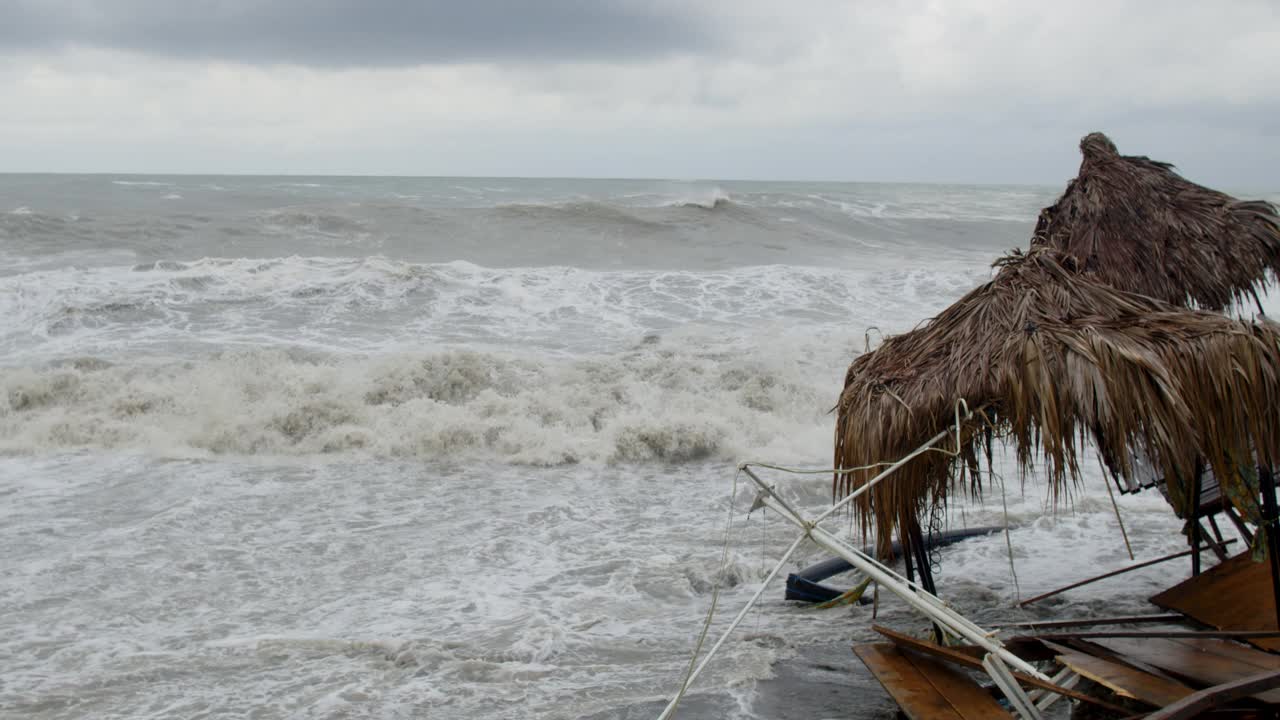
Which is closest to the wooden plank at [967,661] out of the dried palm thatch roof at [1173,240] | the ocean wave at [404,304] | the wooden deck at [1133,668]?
the wooden deck at [1133,668]

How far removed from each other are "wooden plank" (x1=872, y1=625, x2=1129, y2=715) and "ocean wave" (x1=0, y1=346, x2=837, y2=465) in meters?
5.92

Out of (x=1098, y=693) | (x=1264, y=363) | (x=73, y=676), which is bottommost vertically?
(x=73, y=676)

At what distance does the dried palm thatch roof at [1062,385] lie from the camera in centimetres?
363

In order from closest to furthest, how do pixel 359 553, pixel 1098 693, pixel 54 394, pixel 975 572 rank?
pixel 1098 693 < pixel 975 572 < pixel 359 553 < pixel 54 394

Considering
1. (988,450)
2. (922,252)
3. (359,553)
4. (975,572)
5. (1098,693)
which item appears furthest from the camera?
(922,252)

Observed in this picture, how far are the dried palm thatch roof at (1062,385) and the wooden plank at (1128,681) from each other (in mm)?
679

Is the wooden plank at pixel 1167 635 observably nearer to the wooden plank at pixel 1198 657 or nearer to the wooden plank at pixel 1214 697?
the wooden plank at pixel 1198 657

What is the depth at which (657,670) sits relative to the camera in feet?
16.5

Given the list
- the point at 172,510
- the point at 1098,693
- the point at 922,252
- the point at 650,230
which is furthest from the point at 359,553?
the point at 922,252

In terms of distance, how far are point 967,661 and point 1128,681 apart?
0.54 meters

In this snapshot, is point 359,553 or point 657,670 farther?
point 359,553

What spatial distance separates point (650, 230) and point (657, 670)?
78.5 ft

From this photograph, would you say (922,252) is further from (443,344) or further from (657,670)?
(657,670)

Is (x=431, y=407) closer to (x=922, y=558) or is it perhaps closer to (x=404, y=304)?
(x=404, y=304)
